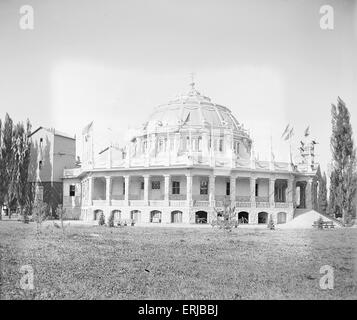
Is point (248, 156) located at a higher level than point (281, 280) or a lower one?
higher

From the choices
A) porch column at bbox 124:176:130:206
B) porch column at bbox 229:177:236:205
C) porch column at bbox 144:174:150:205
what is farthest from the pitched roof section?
porch column at bbox 229:177:236:205

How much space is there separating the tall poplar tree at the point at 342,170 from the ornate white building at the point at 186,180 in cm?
107

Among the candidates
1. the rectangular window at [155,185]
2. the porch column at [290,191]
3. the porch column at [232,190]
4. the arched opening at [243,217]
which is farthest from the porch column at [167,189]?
the porch column at [290,191]

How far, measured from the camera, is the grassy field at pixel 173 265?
9805 millimetres

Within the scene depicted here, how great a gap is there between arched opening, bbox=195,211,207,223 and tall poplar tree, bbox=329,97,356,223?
4.49 meters

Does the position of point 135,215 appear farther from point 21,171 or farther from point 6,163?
point 6,163

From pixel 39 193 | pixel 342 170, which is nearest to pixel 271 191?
pixel 342 170

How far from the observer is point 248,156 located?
17.6 meters
